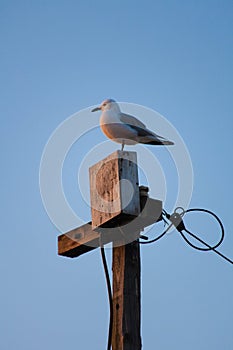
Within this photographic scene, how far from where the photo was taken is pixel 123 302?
3719mm

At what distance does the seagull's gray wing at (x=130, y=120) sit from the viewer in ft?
16.4

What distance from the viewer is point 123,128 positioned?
490 cm

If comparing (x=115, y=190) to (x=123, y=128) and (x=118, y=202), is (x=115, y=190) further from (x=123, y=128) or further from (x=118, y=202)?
(x=123, y=128)

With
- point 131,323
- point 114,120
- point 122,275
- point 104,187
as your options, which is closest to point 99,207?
point 104,187

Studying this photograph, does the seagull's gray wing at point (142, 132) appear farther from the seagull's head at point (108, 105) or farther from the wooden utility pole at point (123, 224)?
the wooden utility pole at point (123, 224)

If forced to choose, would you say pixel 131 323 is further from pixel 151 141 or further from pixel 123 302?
pixel 151 141

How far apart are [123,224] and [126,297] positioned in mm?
448

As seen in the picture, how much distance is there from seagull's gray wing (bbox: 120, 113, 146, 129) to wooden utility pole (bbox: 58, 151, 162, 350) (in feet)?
3.23

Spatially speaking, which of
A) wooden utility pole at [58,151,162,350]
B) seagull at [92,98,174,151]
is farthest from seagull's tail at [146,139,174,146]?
wooden utility pole at [58,151,162,350]

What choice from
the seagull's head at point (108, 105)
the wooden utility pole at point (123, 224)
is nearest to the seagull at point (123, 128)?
the seagull's head at point (108, 105)

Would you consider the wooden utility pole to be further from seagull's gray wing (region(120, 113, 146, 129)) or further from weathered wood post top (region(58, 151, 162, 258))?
seagull's gray wing (region(120, 113, 146, 129))

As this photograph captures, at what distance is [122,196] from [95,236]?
0.40m

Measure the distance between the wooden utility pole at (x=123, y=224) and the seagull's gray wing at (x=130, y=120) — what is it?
98 centimetres

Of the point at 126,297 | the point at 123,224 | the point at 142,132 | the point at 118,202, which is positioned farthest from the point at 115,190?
the point at 142,132
